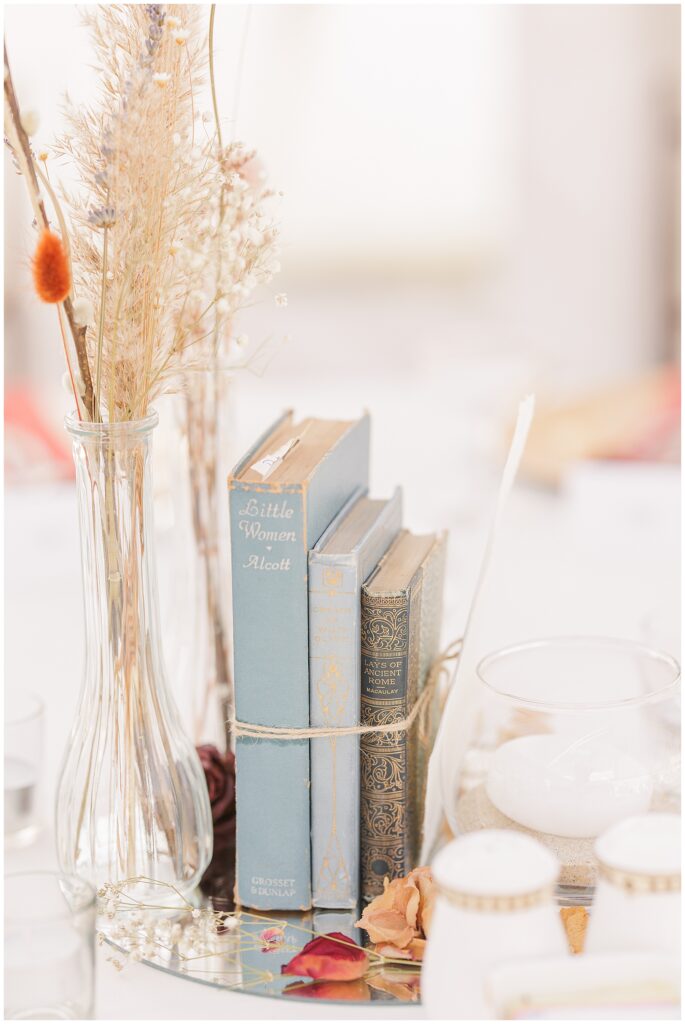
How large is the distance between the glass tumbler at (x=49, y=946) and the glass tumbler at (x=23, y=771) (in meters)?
0.31

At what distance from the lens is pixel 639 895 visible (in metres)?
0.56

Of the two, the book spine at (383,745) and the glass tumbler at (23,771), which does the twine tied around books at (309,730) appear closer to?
the book spine at (383,745)

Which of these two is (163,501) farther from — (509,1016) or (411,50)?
(411,50)

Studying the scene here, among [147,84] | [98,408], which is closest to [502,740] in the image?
[98,408]

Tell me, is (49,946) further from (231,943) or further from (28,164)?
(28,164)

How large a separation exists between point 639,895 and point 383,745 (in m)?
0.27

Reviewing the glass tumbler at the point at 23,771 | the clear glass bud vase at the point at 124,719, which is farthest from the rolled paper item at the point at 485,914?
the glass tumbler at the point at 23,771

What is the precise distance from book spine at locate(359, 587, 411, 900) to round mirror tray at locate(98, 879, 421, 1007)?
41 millimetres

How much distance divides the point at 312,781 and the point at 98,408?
29 centimetres

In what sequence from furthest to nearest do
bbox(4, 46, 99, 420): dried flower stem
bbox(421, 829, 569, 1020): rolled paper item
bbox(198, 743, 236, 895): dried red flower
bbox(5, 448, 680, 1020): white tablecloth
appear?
1. bbox(5, 448, 680, 1020): white tablecloth
2. bbox(198, 743, 236, 895): dried red flower
3. bbox(4, 46, 99, 420): dried flower stem
4. bbox(421, 829, 569, 1020): rolled paper item

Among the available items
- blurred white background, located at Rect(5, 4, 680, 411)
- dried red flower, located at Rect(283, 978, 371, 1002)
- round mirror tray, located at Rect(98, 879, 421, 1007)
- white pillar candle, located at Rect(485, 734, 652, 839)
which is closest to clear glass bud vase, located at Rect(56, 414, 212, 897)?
round mirror tray, located at Rect(98, 879, 421, 1007)

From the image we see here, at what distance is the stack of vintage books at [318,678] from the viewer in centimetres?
75

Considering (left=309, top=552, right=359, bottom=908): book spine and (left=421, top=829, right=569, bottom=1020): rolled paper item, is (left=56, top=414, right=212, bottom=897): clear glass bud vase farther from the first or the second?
(left=421, top=829, right=569, bottom=1020): rolled paper item

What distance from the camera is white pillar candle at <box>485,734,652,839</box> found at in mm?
754
